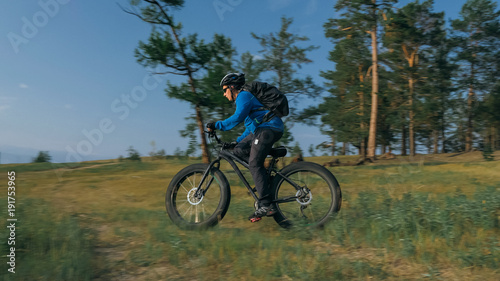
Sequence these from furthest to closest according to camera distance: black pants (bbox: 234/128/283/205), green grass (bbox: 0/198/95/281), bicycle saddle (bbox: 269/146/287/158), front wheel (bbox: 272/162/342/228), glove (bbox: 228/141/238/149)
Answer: glove (bbox: 228/141/238/149) < bicycle saddle (bbox: 269/146/287/158) < black pants (bbox: 234/128/283/205) < front wheel (bbox: 272/162/342/228) < green grass (bbox: 0/198/95/281)

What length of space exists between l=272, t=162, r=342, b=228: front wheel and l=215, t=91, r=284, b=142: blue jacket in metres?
0.64

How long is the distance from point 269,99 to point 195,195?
1.72 meters

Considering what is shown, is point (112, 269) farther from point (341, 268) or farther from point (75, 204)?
point (75, 204)

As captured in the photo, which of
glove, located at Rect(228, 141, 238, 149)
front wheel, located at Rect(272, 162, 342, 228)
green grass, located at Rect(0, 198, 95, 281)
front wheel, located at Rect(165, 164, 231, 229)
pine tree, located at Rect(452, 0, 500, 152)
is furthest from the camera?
pine tree, located at Rect(452, 0, 500, 152)

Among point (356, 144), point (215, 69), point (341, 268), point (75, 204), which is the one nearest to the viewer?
point (341, 268)

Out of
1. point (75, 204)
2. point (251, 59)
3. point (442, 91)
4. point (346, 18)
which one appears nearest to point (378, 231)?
point (75, 204)

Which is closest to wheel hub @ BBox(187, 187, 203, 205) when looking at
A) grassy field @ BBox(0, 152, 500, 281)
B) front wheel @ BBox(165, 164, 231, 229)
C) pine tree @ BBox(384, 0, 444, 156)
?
front wheel @ BBox(165, 164, 231, 229)

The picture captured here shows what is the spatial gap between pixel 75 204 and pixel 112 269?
4.85 meters

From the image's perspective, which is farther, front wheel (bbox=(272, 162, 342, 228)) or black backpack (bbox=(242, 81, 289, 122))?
black backpack (bbox=(242, 81, 289, 122))

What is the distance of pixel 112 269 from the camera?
3.79 m

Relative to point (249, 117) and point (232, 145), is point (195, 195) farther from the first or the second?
point (249, 117)

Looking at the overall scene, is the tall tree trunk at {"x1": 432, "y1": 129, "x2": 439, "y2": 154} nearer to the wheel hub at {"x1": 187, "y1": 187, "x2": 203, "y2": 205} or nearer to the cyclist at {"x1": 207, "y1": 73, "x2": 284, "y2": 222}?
the cyclist at {"x1": 207, "y1": 73, "x2": 284, "y2": 222}

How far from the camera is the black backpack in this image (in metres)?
5.21

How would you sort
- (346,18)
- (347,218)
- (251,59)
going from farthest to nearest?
(346,18), (251,59), (347,218)
